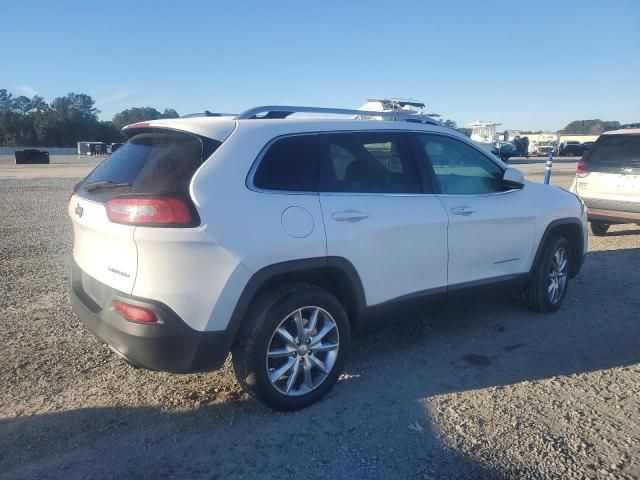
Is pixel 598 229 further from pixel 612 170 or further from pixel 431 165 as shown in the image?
pixel 431 165

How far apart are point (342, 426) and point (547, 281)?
2.79 m

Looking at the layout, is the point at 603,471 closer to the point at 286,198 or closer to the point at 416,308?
the point at 416,308

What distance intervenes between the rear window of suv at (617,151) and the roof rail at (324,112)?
5253 mm

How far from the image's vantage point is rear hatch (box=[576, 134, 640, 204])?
25.2 feet

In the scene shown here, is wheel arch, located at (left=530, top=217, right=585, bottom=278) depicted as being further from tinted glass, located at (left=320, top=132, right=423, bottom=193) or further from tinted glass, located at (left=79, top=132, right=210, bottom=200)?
tinted glass, located at (left=79, top=132, right=210, bottom=200)

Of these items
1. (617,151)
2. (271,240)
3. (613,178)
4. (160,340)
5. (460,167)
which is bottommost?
(160,340)

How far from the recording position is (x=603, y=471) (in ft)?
8.51

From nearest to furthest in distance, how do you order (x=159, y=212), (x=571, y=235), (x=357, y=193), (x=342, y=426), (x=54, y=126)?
(x=159, y=212) → (x=342, y=426) → (x=357, y=193) → (x=571, y=235) → (x=54, y=126)

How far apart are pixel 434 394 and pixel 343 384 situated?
61 cm

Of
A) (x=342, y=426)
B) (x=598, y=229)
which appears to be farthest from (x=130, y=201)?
(x=598, y=229)

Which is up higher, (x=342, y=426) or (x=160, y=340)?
(x=160, y=340)

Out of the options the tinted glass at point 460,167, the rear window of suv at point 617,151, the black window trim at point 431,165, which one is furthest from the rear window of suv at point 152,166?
the rear window of suv at point 617,151

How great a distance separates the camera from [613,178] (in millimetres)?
7910

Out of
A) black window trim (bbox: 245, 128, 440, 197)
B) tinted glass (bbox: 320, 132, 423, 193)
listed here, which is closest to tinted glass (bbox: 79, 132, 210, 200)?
black window trim (bbox: 245, 128, 440, 197)
